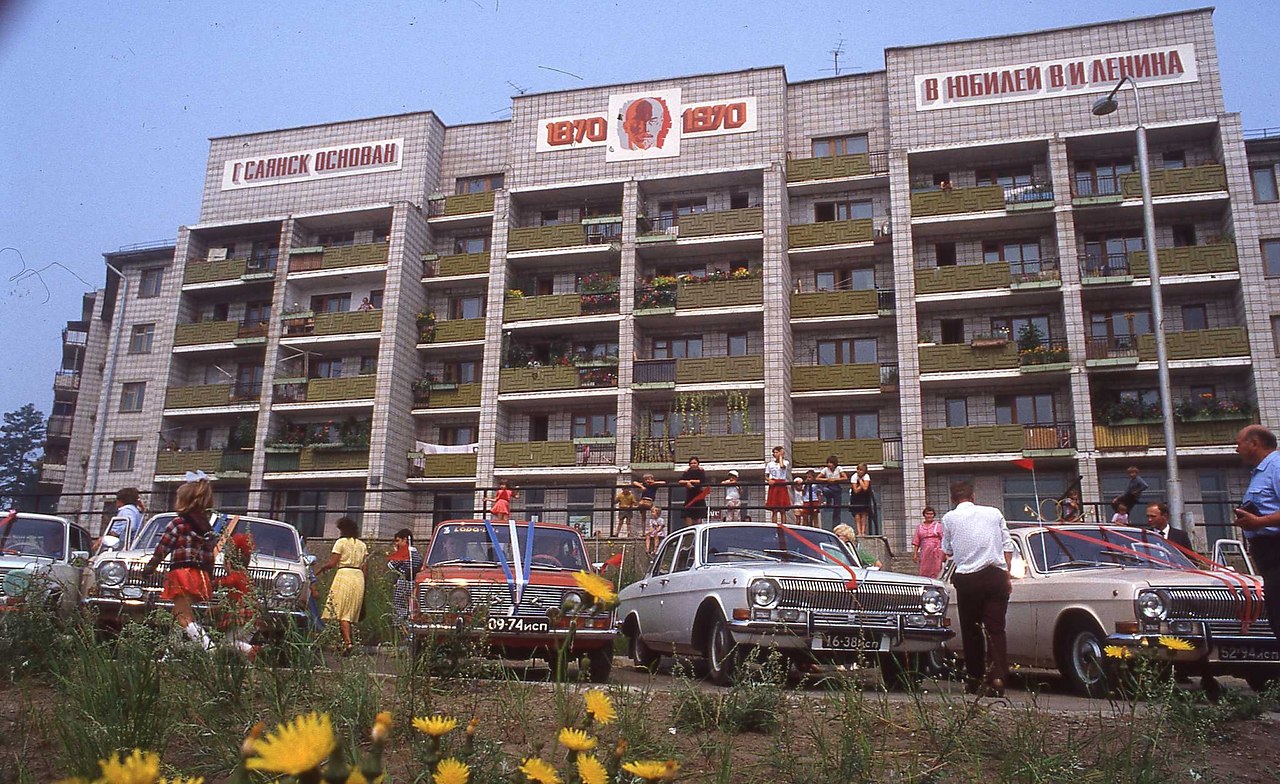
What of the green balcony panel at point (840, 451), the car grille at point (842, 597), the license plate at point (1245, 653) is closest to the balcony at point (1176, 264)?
the green balcony panel at point (840, 451)

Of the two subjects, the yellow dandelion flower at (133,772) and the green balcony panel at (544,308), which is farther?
the green balcony panel at (544,308)

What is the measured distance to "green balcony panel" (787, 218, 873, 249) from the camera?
34.7 m

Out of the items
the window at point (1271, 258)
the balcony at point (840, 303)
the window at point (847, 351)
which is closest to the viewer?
the window at point (1271, 258)

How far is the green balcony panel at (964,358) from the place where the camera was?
32.3 metres

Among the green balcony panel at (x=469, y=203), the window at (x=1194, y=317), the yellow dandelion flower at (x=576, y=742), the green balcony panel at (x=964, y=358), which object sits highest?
the green balcony panel at (x=469, y=203)

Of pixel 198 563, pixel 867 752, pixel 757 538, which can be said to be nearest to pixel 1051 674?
pixel 757 538

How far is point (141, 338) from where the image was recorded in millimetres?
42906

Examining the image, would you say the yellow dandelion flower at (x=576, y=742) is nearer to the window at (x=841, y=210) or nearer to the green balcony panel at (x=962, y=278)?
the green balcony panel at (x=962, y=278)

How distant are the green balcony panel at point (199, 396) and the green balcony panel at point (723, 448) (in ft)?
61.9

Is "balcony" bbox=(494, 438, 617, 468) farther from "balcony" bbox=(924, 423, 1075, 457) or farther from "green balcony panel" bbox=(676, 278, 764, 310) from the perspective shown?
"balcony" bbox=(924, 423, 1075, 457)

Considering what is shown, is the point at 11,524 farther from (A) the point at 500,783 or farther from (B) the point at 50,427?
(B) the point at 50,427

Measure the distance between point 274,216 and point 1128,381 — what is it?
32.7m

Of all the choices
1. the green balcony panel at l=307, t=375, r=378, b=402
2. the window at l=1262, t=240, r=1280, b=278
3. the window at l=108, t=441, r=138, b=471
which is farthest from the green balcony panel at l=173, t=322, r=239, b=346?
the window at l=1262, t=240, r=1280, b=278

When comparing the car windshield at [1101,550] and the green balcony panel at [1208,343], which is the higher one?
the green balcony panel at [1208,343]
